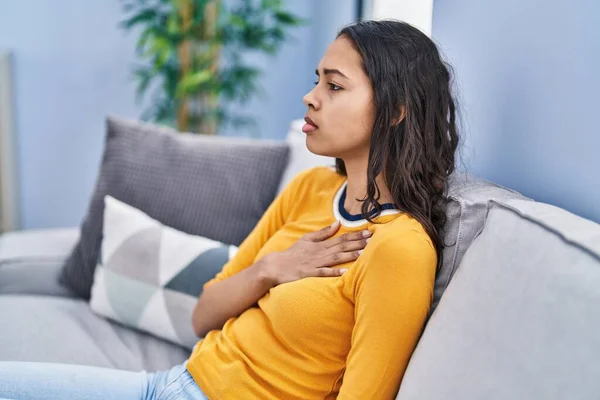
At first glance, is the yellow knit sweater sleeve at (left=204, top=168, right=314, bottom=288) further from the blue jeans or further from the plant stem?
the plant stem

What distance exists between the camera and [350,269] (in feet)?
3.56

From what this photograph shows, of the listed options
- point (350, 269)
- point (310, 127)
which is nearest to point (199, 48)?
point (310, 127)

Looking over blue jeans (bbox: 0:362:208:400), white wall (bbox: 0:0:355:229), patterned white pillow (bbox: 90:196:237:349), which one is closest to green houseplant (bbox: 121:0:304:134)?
white wall (bbox: 0:0:355:229)

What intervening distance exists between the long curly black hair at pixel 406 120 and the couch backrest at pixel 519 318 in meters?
0.18

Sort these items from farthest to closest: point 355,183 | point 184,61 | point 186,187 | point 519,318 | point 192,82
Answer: point 184,61 < point 192,82 < point 186,187 < point 355,183 < point 519,318

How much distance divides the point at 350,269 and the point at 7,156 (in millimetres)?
2765

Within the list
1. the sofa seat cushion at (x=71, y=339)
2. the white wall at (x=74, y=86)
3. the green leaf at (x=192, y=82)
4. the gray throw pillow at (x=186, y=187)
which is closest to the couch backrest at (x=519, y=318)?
the sofa seat cushion at (x=71, y=339)

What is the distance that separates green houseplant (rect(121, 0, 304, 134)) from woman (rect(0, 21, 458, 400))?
6.07 feet

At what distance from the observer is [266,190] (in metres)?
1.88

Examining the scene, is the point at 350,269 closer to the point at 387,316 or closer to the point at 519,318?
the point at 387,316

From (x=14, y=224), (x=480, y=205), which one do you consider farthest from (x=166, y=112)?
(x=480, y=205)

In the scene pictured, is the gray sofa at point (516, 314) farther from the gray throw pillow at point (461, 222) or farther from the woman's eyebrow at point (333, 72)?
the woman's eyebrow at point (333, 72)

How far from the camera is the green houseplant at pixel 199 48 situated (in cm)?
298

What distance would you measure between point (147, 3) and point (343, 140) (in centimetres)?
252
